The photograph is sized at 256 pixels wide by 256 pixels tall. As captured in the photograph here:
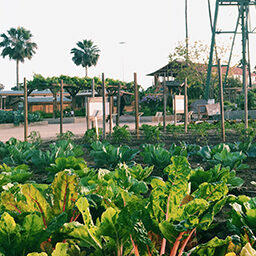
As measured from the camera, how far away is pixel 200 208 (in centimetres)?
142

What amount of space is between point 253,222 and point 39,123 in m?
23.3

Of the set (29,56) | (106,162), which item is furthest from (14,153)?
(29,56)

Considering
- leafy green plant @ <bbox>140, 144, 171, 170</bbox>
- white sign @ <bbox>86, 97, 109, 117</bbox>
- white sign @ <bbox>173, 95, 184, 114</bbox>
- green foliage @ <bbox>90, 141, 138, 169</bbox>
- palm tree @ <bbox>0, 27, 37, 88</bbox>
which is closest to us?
leafy green plant @ <bbox>140, 144, 171, 170</bbox>

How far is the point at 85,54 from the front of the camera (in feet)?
210

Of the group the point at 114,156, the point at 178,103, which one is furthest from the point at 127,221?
the point at 178,103

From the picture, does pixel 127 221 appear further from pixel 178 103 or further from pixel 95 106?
pixel 178 103

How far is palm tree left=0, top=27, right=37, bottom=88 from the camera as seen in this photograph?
61.6 meters

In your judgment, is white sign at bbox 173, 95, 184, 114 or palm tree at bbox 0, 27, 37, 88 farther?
palm tree at bbox 0, 27, 37, 88

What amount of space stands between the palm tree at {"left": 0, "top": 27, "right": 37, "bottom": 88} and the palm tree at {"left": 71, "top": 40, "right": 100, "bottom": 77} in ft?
26.9

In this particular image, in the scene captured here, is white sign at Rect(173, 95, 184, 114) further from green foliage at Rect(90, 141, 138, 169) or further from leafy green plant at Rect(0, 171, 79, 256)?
leafy green plant at Rect(0, 171, 79, 256)

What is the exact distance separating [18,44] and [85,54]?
38.8 feet

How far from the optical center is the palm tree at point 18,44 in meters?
61.6

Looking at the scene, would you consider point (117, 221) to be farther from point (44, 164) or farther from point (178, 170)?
point (44, 164)

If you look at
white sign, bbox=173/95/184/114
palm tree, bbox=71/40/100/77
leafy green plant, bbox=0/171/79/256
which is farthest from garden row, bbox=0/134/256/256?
palm tree, bbox=71/40/100/77
